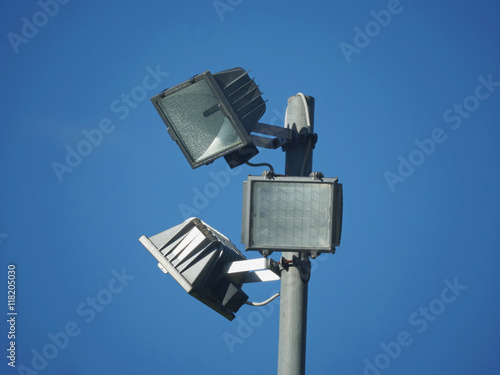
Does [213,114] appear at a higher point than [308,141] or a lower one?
higher

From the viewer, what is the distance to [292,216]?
165 inches

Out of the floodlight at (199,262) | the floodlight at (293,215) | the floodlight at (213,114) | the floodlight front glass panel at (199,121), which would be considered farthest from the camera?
the floodlight at (199,262)

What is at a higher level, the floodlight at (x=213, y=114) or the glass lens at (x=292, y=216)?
the floodlight at (x=213, y=114)

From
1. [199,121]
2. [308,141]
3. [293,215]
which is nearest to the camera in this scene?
[293,215]

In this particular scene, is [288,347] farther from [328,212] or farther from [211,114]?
[211,114]

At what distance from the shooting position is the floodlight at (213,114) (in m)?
4.50

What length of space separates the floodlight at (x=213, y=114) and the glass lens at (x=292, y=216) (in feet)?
1.65

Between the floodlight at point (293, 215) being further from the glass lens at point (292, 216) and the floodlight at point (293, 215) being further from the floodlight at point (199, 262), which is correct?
the floodlight at point (199, 262)

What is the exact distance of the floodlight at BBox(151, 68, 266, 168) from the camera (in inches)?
177

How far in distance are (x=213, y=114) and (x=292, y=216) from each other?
105cm

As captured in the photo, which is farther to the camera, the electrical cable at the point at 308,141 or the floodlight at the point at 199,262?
the floodlight at the point at 199,262

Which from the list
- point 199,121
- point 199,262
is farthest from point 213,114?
point 199,262

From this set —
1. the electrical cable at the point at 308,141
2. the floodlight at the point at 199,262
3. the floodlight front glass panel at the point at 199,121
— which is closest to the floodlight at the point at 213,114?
the floodlight front glass panel at the point at 199,121

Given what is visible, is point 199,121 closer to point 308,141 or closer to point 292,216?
point 308,141
